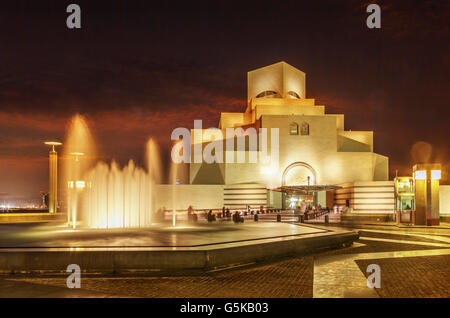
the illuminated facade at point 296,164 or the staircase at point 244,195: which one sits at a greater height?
the illuminated facade at point 296,164

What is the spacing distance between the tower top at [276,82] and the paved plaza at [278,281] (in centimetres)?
4451

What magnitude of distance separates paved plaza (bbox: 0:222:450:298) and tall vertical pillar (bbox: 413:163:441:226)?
15.5 metres

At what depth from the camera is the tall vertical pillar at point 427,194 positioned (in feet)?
84.0

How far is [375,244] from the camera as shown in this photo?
1556 centimetres

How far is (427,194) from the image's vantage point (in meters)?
25.8

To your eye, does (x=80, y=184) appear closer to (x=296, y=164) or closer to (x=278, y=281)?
(x=278, y=281)

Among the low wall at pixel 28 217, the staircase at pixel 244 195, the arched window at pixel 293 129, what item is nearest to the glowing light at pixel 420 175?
the staircase at pixel 244 195

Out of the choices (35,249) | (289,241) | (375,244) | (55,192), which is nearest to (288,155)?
(55,192)

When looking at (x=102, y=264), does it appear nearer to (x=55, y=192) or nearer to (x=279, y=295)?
(x=279, y=295)

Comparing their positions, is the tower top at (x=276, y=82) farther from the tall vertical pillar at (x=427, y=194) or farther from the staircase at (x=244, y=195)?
the tall vertical pillar at (x=427, y=194)

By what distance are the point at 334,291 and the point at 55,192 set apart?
24.2m

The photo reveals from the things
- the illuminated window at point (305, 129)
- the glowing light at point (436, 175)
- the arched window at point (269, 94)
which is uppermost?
the arched window at point (269, 94)

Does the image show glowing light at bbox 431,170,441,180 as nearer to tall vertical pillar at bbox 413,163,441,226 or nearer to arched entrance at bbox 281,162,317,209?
tall vertical pillar at bbox 413,163,441,226

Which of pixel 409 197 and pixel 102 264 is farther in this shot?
pixel 409 197
